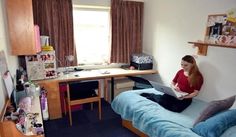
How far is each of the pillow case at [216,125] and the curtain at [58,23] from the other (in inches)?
94.7

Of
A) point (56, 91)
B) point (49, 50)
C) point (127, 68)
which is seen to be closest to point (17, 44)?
point (49, 50)

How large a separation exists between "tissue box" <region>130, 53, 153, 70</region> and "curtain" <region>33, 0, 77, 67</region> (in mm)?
1183

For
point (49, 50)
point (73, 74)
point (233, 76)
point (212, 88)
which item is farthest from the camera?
point (73, 74)

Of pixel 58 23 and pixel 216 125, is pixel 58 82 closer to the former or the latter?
pixel 58 23

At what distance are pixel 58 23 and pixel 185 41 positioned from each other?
2.13 m

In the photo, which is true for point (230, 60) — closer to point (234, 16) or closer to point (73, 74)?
point (234, 16)

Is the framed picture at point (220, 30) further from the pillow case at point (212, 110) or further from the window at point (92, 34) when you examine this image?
the window at point (92, 34)

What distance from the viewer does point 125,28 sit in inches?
148

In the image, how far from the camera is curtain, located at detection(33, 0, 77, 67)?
304 cm

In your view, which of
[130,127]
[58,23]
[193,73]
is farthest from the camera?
[58,23]

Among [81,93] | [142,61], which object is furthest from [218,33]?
[81,93]

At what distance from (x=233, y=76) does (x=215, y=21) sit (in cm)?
76

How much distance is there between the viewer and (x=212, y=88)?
2697 mm

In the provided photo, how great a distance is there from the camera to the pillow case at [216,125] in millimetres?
1746
